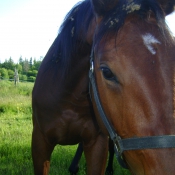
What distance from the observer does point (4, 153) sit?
14.7 ft

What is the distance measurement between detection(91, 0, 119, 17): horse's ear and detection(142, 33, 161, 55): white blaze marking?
37cm

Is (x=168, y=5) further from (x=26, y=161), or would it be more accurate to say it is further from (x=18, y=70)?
(x=18, y=70)

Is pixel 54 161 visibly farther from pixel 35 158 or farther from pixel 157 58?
pixel 157 58

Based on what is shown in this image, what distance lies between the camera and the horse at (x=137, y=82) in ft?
3.91

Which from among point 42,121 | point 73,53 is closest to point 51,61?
point 73,53

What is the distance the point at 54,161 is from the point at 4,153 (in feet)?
3.22

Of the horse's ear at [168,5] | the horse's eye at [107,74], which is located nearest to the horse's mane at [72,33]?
the horse's ear at [168,5]

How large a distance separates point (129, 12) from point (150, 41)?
0.27 meters

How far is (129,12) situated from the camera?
1486 millimetres

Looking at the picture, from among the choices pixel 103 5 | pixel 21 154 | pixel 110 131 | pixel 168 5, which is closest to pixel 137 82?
pixel 110 131

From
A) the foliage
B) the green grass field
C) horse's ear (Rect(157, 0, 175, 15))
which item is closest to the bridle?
horse's ear (Rect(157, 0, 175, 15))

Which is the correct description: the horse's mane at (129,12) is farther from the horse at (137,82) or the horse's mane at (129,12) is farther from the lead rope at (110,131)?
the lead rope at (110,131)

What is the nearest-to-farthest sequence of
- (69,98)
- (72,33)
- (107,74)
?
(107,74)
(72,33)
(69,98)

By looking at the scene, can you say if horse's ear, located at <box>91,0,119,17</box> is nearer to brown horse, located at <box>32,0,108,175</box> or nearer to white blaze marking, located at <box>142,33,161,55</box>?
brown horse, located at <box>32,0,108,175</box>
